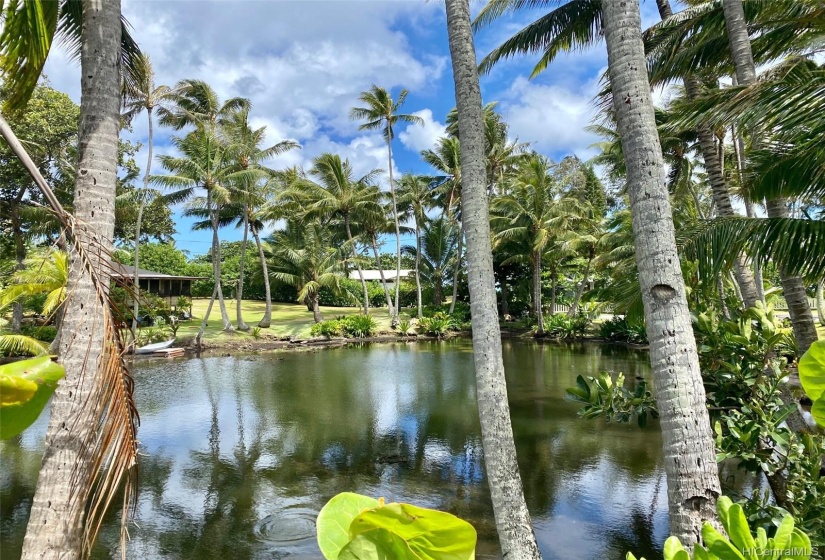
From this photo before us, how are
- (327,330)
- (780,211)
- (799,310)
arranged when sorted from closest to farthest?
(799,310) → (780,211) → (327,330)

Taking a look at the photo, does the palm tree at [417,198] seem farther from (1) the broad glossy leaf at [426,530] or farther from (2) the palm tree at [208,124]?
(1) the broad glossy leaf at [426,530]

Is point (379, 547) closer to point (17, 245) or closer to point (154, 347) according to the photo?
point (154, 347)

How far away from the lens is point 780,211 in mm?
5047

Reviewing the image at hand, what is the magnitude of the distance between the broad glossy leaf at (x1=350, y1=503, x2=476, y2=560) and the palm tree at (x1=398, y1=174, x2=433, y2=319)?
25.0 m

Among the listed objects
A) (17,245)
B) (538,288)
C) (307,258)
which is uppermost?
(307,258)

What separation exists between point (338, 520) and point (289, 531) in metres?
5.20

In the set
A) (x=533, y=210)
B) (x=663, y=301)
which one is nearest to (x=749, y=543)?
(x=663, y=301)

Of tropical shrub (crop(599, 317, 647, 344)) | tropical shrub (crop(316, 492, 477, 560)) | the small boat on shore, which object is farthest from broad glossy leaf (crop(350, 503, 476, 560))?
tropical shrub (crop(599, 317, 647, 344))

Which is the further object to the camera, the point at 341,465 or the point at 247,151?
the point at 247,151

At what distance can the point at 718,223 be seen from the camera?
443 centimetres

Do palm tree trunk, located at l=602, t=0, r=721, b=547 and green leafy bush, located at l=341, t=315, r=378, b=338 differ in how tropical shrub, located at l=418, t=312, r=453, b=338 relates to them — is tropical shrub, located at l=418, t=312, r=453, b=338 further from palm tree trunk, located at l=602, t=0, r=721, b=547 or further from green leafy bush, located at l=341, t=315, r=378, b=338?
palm tree trunk, located at l=602, t=0, r=721, b=547

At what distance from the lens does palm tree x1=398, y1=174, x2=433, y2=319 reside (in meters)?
26.2

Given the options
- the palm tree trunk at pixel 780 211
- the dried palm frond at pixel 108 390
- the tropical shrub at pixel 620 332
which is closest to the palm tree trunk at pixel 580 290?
the tropical shrub at pixel 620 332

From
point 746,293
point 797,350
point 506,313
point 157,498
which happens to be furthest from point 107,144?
point 506,313
